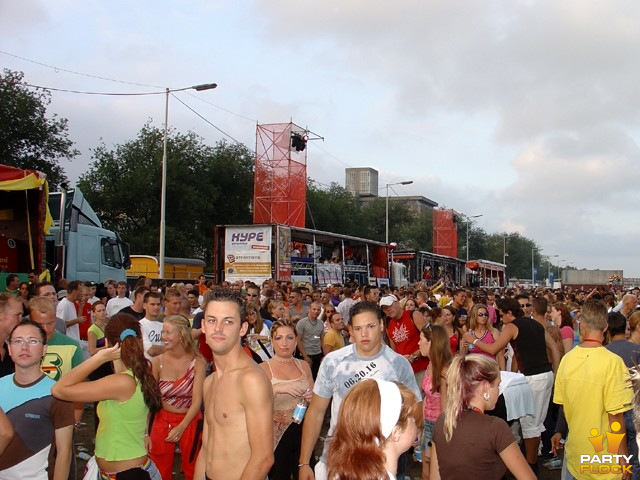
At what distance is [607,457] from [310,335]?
585 centimetres

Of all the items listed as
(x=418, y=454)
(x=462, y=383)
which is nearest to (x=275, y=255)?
(x=418, y=454)

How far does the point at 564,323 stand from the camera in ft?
30.3

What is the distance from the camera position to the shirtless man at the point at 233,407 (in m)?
3.09

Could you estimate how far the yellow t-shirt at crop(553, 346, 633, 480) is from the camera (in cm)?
446

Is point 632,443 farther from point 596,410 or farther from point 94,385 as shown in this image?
point 94,385

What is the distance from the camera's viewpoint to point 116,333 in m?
4.14

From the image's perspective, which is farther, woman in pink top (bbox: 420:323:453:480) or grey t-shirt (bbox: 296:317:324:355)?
grey t-shirt (bbox: 296:317:324:355)

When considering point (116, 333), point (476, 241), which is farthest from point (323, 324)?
point (476, 241)

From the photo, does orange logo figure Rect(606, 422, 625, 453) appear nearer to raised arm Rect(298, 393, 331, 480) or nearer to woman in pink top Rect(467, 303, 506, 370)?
raised arm Rect(298, 393, 331, 480)

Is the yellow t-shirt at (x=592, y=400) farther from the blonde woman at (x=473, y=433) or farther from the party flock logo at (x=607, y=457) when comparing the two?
the blonde woman at (x=473, y=433)

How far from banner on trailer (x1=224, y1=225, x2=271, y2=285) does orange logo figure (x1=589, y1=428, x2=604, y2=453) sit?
1653cm

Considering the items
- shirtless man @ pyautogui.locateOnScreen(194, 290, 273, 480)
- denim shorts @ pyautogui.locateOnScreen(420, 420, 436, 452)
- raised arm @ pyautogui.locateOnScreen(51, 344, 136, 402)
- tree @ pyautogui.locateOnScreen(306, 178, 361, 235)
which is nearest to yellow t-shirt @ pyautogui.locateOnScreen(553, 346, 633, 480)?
denim shorts @ pyautogui.locateOnScreen(420, 420, 436, 452)

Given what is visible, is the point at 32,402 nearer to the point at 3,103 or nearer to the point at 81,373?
the point at 81,373

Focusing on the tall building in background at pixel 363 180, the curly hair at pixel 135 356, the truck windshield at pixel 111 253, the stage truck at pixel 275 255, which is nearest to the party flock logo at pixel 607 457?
the curly hair at pixel 135 356
